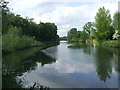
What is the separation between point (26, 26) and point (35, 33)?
28.4 feet

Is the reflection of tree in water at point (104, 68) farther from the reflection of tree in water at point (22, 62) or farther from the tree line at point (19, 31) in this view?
the tree line at point (19, 31)

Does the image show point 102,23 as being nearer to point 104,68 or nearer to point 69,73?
point 104,68

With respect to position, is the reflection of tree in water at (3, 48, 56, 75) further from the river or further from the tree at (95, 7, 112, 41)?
the tree at (95, 7, 112, 41)

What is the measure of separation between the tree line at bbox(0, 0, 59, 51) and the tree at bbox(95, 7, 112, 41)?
57.3ft

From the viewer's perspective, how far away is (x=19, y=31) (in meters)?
36.6

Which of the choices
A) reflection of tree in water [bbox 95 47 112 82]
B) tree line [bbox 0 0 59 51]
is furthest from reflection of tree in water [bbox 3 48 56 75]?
reflection of tree in water [bbox 95 47 112 82]

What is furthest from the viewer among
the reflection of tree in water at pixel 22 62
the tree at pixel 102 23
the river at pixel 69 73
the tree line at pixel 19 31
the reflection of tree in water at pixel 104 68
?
the tree at pixel 102 23

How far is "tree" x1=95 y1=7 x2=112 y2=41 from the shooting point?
45737 millimetres

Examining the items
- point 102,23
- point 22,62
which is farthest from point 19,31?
point 102,23

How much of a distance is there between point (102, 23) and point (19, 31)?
21.7 metres

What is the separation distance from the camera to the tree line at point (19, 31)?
613 inches

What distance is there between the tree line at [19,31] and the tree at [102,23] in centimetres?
1748

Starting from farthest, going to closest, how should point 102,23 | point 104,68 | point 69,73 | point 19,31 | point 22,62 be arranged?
point 102,23, point 19,31, point 22,62, point 104,68, point 69,73

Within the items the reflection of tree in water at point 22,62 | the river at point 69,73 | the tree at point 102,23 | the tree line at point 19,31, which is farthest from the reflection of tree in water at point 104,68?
the tree at point 102,23
